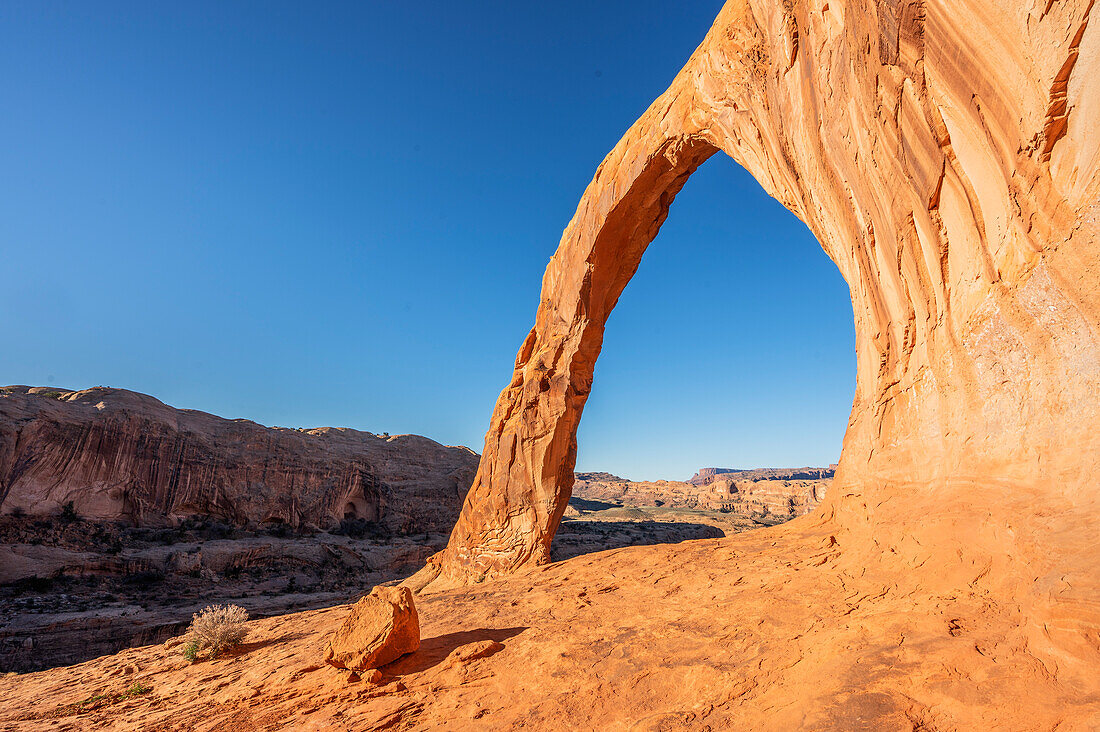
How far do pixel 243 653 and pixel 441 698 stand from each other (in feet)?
19.6

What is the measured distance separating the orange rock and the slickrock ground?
0.62ft

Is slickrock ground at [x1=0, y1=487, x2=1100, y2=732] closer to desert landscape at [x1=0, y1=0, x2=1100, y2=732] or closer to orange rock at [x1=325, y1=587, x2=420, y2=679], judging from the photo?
desert landscape at [x1=0, y1=0, x2=1100, y2=732]

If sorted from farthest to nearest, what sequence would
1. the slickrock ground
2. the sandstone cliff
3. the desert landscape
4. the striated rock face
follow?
the sandstone cliff → the striated rock face → the desert landscape → the slickrock ground

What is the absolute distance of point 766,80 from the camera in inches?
280

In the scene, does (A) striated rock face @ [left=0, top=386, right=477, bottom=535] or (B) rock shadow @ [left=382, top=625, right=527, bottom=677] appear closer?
(B) rock shadow @ [left=382, top=625, right=527, bottom=677]

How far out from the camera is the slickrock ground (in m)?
2.97

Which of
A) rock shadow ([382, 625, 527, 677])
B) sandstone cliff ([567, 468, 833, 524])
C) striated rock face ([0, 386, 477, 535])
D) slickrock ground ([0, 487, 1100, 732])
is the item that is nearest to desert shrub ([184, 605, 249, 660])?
slickrock ground ([0, 487, 1100, 732])

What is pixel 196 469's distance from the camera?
33.9 m

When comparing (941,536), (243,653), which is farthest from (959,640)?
(243,653)

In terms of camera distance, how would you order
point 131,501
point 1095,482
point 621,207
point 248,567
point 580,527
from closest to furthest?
point 1095,482 → point 621,207 → point 248,567 → point 131,501 → point 580,527

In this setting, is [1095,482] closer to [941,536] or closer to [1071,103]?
[941,536]

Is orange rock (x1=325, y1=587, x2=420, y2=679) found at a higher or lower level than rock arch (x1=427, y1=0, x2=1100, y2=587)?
lower


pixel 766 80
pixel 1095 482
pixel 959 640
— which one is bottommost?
pixel 959 640

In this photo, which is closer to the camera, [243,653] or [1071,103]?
[1071,103]
